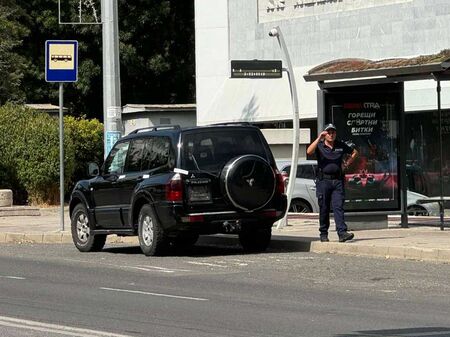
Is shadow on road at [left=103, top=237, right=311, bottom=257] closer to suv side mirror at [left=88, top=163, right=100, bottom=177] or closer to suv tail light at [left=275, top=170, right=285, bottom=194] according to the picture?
suv tail light at [left=275, top=170, right=285, bottom=194]

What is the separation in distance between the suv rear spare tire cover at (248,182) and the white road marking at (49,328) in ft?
20.6

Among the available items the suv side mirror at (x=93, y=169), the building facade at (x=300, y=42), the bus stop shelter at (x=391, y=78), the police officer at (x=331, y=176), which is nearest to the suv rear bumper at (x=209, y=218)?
the police officer at (x=331, y=176)

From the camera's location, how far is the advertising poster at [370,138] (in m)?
19.0

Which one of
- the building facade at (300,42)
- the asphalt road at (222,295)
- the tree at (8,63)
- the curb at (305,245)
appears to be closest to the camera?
the asphalt road at (222,295)

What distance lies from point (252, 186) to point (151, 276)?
108 inches

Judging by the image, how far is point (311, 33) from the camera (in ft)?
118

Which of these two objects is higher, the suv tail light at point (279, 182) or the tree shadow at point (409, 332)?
the suv tail light at point (279, 182)

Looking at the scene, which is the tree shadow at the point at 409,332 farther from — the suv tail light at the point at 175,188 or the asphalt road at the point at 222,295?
the suv tail light at the point at 175,188

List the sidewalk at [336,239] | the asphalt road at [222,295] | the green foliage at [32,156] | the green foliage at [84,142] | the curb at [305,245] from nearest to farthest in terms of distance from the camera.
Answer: the asphalt road at [222,295], the curb at [305,245], the sidewalk at [336,239], the green foliage at [32,156], the green foliage at [84,142]

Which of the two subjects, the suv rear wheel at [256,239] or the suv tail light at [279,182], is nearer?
the suv tail light at [279,182]

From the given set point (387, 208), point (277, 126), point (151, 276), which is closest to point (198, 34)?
point (277, 126)

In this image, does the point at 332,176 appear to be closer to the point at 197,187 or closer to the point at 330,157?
the point at 330,157

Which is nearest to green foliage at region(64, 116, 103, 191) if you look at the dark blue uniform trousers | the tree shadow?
the dark blue uniform trousers

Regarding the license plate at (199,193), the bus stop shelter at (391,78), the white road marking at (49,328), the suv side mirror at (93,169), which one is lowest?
the white road marking at (49,328)
